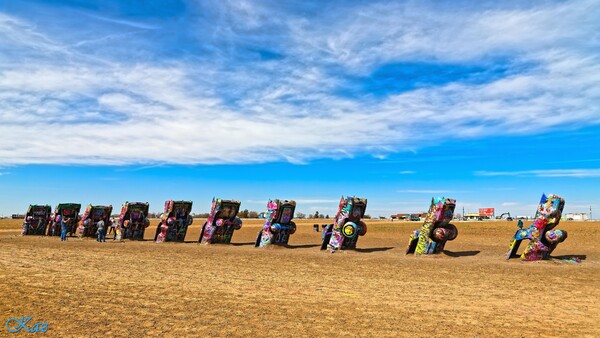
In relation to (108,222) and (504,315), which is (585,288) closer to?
(504,315)

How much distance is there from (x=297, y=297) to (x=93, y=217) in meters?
32.5

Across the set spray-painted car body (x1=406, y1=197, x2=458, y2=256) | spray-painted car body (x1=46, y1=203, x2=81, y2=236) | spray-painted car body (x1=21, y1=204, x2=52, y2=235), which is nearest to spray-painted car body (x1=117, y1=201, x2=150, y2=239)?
spray-painted car body (x1=46, y1=203, x2=81, y2=236)

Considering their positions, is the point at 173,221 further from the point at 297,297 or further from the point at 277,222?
the point at 297,297

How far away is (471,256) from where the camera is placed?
26.5 meters

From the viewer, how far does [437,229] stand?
25359mm

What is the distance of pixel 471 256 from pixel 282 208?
1235cm

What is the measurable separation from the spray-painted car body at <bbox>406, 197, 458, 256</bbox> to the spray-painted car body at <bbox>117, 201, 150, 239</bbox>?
2355 cm

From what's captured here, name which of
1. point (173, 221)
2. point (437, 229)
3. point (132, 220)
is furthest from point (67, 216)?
point (437, 229)

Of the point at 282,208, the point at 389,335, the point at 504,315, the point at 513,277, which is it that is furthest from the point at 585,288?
the point at 282,208

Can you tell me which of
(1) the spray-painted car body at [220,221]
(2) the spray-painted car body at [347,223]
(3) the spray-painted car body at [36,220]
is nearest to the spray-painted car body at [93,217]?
(3) the spray-painted car body at [36,220]

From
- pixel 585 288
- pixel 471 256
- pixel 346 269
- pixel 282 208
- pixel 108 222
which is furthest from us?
pixel 108 222

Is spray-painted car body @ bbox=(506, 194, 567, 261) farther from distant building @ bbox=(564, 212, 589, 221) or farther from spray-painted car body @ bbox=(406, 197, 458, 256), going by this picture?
distant building @ bbox=(564, 212, 589, 221)

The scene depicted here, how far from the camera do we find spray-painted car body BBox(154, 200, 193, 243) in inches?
1382

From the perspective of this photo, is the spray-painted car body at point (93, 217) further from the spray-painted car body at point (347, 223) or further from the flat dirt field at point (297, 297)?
the spray-painted car body at point (347, 223)
